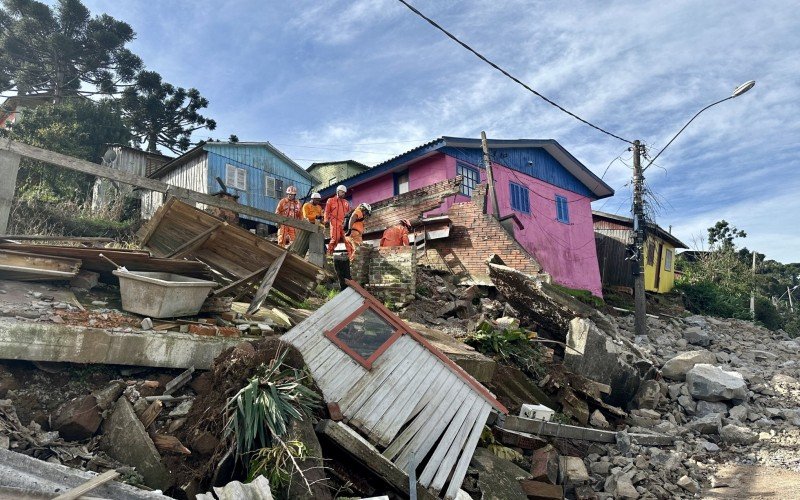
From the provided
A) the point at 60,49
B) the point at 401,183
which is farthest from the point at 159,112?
the point at 401,183

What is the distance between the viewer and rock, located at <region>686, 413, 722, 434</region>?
7.79 metres

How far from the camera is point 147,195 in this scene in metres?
24.7

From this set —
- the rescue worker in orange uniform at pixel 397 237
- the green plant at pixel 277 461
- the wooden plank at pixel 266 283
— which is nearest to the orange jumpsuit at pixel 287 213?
the rescue worker in orange uniform at pixel 397 237

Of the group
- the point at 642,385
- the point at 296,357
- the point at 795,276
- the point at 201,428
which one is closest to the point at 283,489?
the point at 201,428

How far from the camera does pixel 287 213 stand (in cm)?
1171

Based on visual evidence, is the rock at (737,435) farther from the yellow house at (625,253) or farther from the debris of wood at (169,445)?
the yellow house at (625,253)

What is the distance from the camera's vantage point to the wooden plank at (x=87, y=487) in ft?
8.57

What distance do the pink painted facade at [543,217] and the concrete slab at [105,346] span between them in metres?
11.7

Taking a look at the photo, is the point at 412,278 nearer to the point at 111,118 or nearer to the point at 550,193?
the point at 550,193

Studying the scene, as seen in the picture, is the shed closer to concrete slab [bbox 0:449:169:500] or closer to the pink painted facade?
concrete slab [bbox 0:449:169:500]

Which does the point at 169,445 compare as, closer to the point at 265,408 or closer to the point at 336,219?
the point at 265,408

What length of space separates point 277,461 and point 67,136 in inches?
1006

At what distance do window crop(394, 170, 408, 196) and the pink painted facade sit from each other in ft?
0.57

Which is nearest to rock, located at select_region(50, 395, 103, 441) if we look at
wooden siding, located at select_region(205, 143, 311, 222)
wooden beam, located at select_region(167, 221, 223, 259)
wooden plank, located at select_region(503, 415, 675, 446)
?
wooden beam, located at select_region(167, 221, 223, 259)
